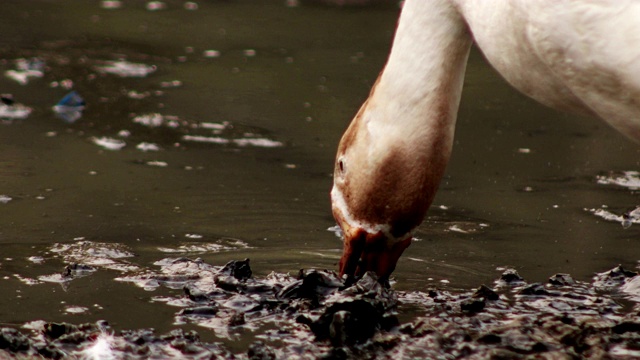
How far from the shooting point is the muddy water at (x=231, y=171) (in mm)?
5121

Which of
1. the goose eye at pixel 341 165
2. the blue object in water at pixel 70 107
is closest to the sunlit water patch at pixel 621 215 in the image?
the goose eye at pixel 341 165

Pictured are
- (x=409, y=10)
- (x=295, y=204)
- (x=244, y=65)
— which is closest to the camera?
(x=409, y=10)

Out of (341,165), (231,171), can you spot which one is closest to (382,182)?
(341,165)

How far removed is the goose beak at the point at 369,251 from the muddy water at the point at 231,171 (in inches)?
7.1

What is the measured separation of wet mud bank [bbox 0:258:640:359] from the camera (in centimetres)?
406

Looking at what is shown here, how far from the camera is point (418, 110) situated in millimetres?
4605

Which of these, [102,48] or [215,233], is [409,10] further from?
[102,48]

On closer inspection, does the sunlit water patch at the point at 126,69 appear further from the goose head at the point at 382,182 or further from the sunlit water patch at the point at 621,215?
the goose head at the point at 382,182

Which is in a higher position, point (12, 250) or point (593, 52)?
point (593, 52)

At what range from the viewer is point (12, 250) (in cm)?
514

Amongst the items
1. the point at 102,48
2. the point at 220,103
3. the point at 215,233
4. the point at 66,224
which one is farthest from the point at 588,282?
the point at 102,48

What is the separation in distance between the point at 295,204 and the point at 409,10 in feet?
5.21

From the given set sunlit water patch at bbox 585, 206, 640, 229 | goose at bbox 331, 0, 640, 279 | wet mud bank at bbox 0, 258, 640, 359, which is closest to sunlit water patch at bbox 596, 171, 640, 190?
sunlit water patch at bbox 585, 206, 640, 229

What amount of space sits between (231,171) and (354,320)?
2468 millimetres
